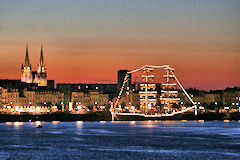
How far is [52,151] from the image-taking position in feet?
193

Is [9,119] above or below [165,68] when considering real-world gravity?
below

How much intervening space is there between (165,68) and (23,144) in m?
101

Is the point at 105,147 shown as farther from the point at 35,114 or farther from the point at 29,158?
the point at 35,114

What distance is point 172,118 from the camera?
6673 inches

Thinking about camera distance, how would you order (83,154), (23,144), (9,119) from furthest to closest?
1. (9,119)
2. (23,144)
3. (83,154)

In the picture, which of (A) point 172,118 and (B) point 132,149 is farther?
(A) point 172,118

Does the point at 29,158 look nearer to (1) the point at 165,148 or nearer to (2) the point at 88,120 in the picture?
(1) the point at 165,148

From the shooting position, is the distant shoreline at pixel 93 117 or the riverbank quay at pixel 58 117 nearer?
the riverbank quay at pixel 58 117

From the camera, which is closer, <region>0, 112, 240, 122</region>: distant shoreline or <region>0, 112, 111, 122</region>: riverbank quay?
<region>0, 112, 111, 122</region>: riverbank quay

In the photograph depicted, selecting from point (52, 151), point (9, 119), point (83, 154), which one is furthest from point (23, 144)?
point (9, 119)

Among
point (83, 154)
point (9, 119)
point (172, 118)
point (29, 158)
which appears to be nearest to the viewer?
point (29, 158)

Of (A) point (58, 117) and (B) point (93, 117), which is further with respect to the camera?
(B) point (93, 117)

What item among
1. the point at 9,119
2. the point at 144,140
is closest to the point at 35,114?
the point at 9,119

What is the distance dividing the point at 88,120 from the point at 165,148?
359 feet
